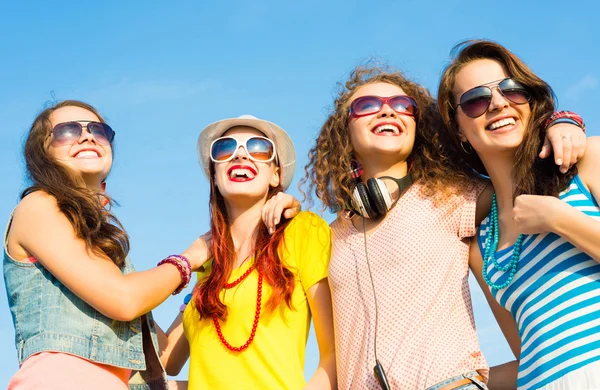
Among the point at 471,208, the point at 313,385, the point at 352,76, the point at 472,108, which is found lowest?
the point at 313,385

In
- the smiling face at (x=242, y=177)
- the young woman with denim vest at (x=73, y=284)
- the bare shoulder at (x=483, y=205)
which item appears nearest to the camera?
the young woman with denim vest at (x=73, y=284)

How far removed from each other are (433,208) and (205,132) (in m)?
2.35

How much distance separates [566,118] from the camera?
471cm

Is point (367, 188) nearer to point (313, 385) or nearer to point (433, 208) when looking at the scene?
point (433, 208)

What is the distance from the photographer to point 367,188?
5.37 meters

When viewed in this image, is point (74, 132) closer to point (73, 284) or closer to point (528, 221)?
point (73, 284)

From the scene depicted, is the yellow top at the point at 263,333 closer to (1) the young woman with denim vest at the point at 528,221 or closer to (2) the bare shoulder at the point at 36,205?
(1) the young woman with denim vest at the point at 528,221

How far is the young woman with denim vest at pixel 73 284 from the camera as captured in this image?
459 cm

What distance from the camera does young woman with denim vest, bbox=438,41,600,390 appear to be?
418 cm

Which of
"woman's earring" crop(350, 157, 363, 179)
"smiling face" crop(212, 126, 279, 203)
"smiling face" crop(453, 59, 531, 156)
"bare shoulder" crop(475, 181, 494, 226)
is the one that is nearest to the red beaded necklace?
"smiling face" crop(212, 126, 279, 203)

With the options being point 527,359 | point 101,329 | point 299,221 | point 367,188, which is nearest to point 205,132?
point 299,221

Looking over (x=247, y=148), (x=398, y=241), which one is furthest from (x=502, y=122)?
(x=247, y=148)

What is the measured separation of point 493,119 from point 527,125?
0.26 m

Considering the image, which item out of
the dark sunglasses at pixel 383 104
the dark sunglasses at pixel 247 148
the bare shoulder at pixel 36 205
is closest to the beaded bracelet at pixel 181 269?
the bare shoulder at pixel 36 205
